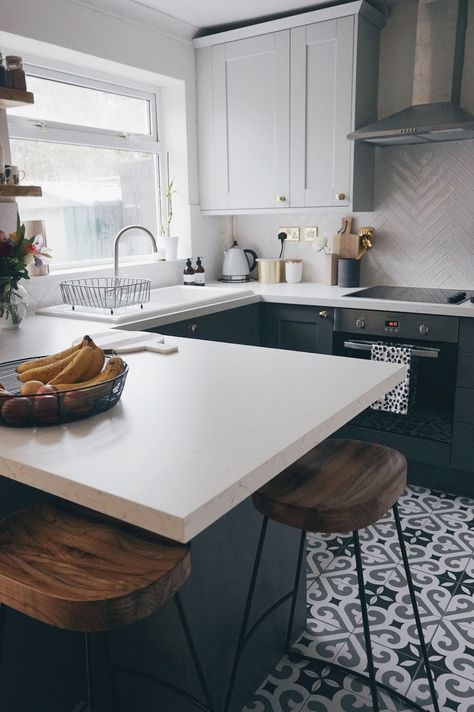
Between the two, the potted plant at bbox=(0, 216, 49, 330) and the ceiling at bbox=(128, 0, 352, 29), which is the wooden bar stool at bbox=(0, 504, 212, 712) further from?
the ceiling at bbox=(128, 0, 352, 29)

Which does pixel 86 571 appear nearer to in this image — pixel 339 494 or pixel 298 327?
pixel 339 494

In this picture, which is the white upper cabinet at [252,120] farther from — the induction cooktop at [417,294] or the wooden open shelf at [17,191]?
the wooden open shelf at [17,191]

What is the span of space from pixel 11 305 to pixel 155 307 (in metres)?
0.69

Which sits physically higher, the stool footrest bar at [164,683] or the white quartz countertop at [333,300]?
the white quartz countertop at [333,300]

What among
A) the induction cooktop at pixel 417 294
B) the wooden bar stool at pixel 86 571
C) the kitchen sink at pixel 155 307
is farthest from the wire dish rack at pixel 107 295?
the wooden bar stool at pixel 86 571

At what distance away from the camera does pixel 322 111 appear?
332cm

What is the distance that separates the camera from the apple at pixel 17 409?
49.5 inches

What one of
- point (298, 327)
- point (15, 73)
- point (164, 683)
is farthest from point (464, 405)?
point (15, 73)

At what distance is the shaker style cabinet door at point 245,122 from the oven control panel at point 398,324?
829 millimetres

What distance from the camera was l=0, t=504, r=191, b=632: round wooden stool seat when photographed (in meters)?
1.00

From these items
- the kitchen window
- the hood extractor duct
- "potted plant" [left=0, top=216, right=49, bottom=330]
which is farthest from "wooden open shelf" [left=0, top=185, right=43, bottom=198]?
the hood extractor duct

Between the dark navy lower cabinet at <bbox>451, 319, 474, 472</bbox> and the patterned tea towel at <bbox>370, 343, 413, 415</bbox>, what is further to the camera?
the patterned tea towel at <bbox>370, 343, 413, 415</bbox>

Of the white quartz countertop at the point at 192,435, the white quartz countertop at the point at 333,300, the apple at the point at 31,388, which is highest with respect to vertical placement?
the apple at the point at 31,388

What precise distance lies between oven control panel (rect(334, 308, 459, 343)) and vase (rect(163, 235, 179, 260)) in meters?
1.15
